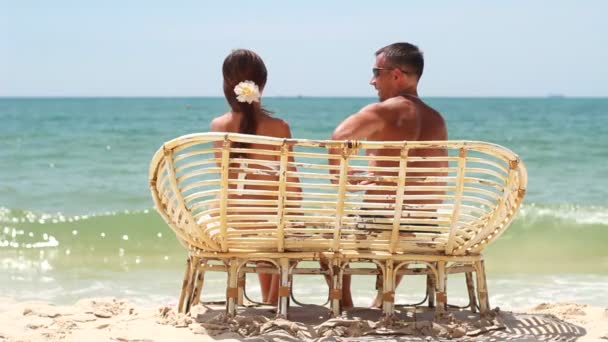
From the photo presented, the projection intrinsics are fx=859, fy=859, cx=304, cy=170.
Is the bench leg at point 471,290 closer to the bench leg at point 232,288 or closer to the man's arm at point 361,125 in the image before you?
the man's arm at point 361,125

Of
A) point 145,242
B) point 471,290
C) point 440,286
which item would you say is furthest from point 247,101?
point 145,242

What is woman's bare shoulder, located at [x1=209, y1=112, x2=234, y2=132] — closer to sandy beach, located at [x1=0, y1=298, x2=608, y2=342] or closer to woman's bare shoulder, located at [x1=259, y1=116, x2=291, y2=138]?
woman's bare shoulder, located at [x1=259, y1=116, x2=291, y2=138]

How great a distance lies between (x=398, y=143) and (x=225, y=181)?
2.14 ft

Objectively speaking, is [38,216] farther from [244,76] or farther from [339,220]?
[339,220]

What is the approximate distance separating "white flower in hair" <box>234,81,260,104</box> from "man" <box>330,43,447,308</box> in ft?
1.29

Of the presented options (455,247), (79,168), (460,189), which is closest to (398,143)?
(460,189)

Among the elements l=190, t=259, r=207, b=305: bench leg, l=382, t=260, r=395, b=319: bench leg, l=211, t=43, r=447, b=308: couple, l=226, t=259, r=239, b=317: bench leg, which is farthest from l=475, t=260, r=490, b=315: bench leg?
l=190, t=259, r=207, b=305: bench leg

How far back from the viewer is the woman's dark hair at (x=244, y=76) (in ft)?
12.5

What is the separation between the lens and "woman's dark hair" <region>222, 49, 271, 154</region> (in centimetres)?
381

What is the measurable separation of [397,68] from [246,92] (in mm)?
681

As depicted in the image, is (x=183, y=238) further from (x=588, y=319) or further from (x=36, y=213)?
(x=36, y=213)

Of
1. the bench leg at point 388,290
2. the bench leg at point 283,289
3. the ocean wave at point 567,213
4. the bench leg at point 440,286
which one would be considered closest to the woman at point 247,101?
the bench leg at point 283,289

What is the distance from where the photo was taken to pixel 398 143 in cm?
310

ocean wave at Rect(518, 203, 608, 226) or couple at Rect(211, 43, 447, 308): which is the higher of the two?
couple at Rect(211, 43, 447, 308)
